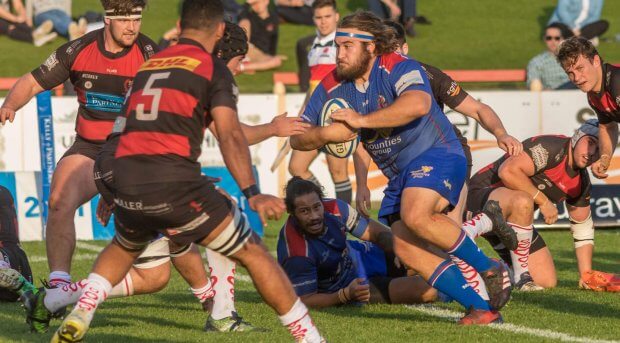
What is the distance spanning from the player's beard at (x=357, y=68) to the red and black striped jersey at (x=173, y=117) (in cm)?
175

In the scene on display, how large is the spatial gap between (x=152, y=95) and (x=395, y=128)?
7.12 feet

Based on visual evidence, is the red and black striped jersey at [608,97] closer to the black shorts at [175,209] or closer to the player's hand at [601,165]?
the player's hand at [601,165]

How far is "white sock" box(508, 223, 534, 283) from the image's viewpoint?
9.69 metres

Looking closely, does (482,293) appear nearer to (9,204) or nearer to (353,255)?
(353,255)

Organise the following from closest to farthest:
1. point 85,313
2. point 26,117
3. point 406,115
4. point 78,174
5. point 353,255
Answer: point 85,313 < point 406,115 < point 78,174 < point 353,255 < point 26,117

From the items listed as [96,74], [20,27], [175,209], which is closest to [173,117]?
[175,209]

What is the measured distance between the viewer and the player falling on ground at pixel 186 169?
6094 millimetres

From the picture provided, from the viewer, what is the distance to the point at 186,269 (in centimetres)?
795

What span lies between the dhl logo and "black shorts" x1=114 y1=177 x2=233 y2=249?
0.60 metres

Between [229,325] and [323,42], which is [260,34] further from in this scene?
[229,325]

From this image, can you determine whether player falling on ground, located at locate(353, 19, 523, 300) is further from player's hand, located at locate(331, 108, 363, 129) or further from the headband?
the headband

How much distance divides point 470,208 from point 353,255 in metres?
1.29

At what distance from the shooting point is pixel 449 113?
1566 cm

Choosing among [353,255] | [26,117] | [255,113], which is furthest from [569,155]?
[26,117]
